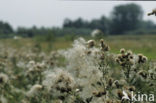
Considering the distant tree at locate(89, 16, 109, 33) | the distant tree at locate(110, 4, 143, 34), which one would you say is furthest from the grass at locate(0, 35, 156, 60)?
the distant tree at locate(110, 4, 143, 34)

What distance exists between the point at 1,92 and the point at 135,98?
297cm

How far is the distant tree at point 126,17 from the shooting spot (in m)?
83.3

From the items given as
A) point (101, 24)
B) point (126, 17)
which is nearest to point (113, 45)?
point (101, 24)

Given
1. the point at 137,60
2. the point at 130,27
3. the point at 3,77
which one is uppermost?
the point at 137,60

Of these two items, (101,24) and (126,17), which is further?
(126,17)

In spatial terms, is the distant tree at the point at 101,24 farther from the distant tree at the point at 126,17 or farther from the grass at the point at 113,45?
the distant tree at the point at 126,17

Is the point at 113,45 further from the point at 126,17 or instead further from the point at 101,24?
the point at 126,17

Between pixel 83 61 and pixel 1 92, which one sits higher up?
pixel 83 61

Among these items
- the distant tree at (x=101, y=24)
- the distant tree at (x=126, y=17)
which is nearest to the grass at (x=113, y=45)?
the distant tree at (x=101, y=24)

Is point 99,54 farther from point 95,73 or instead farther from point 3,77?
point 3,77

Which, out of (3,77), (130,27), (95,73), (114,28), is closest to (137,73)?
(95,73)

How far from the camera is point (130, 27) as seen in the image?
8419 cm

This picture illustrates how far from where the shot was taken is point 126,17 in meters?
90.1

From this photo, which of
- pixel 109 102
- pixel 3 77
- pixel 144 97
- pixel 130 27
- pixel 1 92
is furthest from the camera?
pixel 130 27
